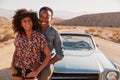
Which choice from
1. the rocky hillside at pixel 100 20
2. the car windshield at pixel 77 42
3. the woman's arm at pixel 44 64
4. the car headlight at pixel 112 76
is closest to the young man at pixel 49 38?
the woman's arm at pixel 44 64

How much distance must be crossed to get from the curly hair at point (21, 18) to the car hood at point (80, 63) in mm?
1487

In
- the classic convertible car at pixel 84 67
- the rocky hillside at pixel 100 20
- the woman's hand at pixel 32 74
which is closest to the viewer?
the woman's hand at pixel 32 74

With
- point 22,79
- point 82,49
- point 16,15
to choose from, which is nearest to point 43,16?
point 16,15

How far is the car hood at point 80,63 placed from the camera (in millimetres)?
5441

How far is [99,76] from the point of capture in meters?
5.34

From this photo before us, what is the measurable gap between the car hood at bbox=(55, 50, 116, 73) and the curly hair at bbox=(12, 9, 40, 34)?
1.49 m

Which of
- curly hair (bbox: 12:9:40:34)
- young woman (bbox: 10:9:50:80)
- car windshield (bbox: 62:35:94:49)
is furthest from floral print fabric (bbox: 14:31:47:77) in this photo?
car windshield (bbox: 62:35:94:49)

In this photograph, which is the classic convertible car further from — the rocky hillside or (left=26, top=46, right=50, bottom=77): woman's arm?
the rocky hillside

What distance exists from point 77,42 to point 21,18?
149 inches

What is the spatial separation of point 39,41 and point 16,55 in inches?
14.4

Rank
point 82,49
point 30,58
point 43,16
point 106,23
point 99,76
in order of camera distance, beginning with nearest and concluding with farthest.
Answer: point 30,58 < point 43,16 < point 99,76 < point 82,49 < point 106,23

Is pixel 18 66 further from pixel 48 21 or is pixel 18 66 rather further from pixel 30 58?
pixel 48 21

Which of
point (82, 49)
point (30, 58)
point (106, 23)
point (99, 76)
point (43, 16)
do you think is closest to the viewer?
point (30, 58)

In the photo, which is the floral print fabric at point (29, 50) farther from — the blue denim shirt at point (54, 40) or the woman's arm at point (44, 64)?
the blue denim shirt at point (54, 40)
